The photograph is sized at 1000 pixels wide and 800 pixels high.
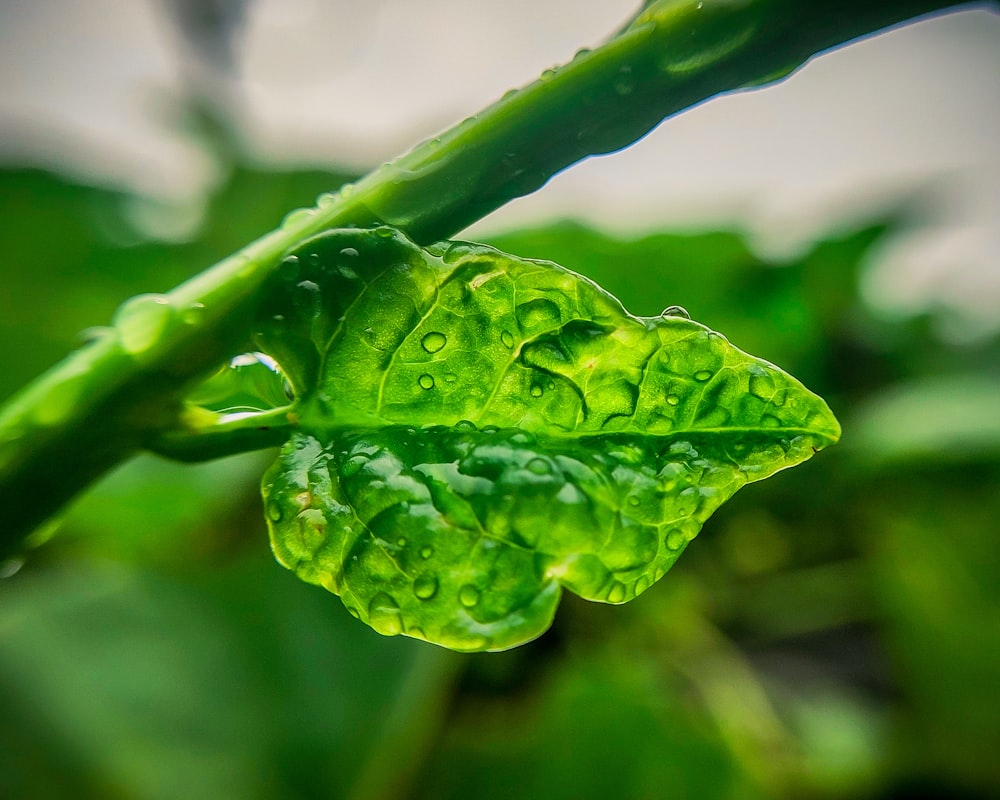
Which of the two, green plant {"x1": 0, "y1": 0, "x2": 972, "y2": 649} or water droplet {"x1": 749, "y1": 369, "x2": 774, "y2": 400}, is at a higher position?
green plant {"x1": 0, "y1": 0, "x2": 972, "y2": 649}

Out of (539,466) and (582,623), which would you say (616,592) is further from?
(582,623)

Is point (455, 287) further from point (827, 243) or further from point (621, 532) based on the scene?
point (827, 243)

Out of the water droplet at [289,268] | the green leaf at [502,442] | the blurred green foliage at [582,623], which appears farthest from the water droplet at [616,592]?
the blurred green foliage at [582,623]

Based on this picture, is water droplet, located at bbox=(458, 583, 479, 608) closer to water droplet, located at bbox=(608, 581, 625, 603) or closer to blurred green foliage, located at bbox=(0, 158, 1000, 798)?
water droplet, located at bbox=(608, 581, 625, 603)

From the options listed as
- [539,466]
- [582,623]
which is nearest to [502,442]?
[539,466]

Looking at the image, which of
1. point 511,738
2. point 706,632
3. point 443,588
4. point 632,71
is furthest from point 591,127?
point 706,632

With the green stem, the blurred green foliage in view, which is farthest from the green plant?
the blurred green foliage

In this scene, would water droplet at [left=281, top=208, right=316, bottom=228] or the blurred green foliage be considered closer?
water droplet at [left=281, top=208, right=316, bottom=228]
